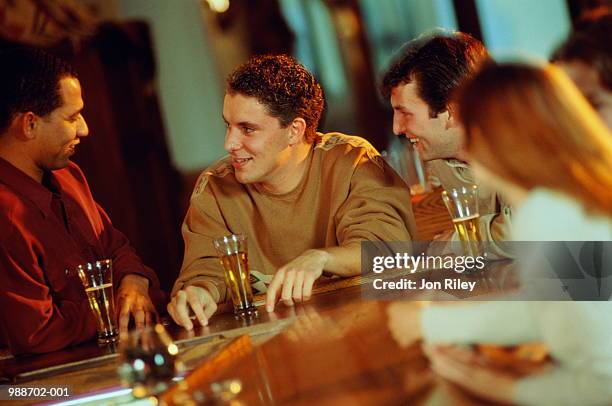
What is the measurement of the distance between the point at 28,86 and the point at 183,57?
129 inches

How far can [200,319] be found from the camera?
6.26 feet

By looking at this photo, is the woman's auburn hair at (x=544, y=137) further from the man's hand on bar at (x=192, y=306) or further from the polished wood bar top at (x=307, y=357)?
the man's hand on bar at (x=192, y=306)

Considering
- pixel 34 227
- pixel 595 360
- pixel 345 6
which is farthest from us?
pixel 345 6

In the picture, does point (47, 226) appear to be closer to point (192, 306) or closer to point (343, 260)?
point (192, 306)

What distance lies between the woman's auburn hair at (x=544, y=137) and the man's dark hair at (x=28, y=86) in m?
1.96

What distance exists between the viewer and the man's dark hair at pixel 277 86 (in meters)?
2.50

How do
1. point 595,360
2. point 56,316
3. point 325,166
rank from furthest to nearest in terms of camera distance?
point 325,166 < point 56,316 < point 595,360

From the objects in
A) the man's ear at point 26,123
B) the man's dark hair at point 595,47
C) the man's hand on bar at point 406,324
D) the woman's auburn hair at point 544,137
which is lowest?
the man's hand on bar at point 406,324

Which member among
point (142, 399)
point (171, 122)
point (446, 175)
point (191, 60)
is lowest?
point (142, 399)

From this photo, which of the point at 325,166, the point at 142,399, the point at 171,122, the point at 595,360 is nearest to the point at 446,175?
the point at 325,166

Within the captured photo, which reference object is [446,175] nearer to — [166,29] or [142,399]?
[142,399]

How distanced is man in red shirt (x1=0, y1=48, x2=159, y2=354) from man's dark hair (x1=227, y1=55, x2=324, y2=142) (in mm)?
594

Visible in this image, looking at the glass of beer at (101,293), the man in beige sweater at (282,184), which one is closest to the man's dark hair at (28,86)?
the man in beige sweater at (282,184)

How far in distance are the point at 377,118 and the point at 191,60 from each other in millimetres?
1373
